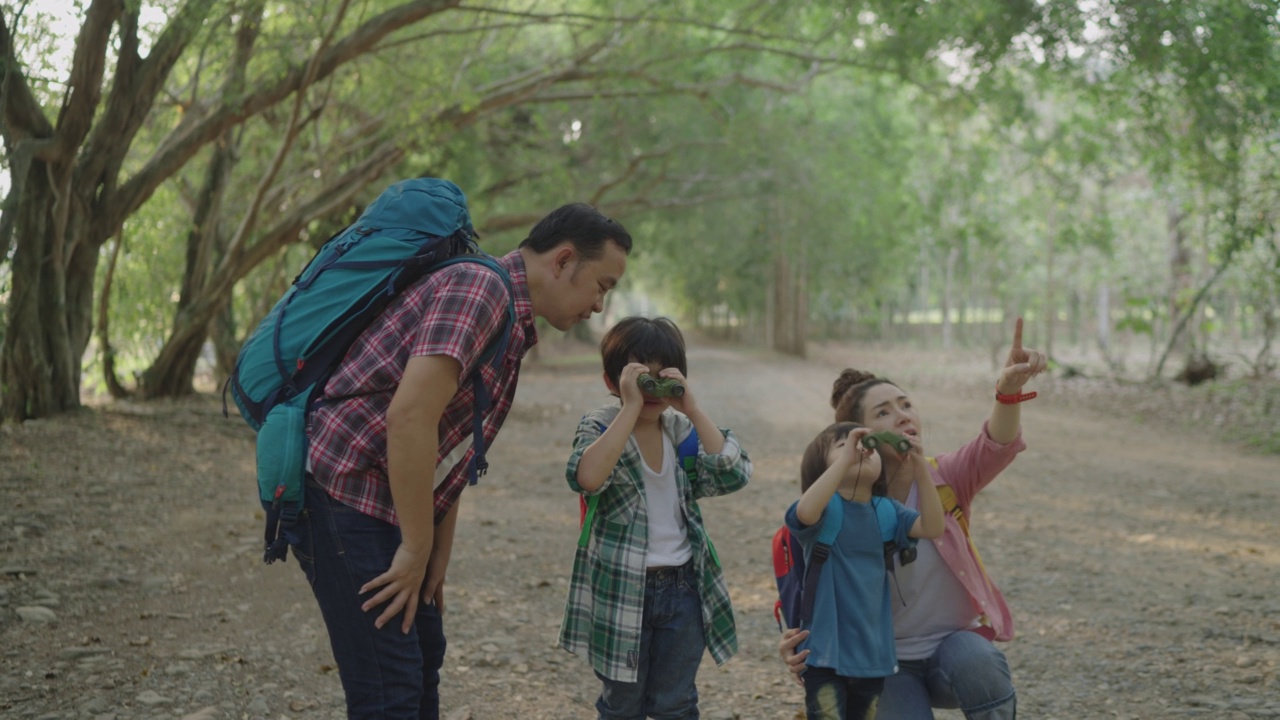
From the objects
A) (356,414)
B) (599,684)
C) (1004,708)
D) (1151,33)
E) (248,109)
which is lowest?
(599,684)

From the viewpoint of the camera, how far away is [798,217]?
30.6 m

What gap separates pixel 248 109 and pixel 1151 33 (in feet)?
29.9

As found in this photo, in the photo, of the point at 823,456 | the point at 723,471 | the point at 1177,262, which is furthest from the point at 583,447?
the point at 1177,262

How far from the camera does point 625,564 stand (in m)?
3.09

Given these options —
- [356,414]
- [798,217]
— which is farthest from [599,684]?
[798,217]

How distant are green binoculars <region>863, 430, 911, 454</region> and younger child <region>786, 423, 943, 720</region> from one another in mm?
59

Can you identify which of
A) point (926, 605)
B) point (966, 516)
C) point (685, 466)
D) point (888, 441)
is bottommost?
point (926, 605)

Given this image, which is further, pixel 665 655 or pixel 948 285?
pixel 948 285

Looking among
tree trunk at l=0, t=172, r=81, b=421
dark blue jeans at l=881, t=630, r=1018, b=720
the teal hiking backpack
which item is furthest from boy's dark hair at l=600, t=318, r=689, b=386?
tree trunk at l=0, t=172, r=81, b=421

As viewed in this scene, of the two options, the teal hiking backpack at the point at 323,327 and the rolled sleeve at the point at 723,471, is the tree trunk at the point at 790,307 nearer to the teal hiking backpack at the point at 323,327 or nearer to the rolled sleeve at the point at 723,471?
the rolled sleeve at the point at 723,471

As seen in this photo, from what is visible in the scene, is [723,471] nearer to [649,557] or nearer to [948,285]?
[649,557]

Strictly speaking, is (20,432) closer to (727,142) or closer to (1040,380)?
(727,142)

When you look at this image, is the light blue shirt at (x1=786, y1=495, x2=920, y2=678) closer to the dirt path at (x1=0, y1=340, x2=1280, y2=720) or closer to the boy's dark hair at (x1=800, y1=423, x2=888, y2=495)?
the boy's dark hair at (x1=800, y1=423, x2=888, y2=495)

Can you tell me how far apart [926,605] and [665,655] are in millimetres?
803
